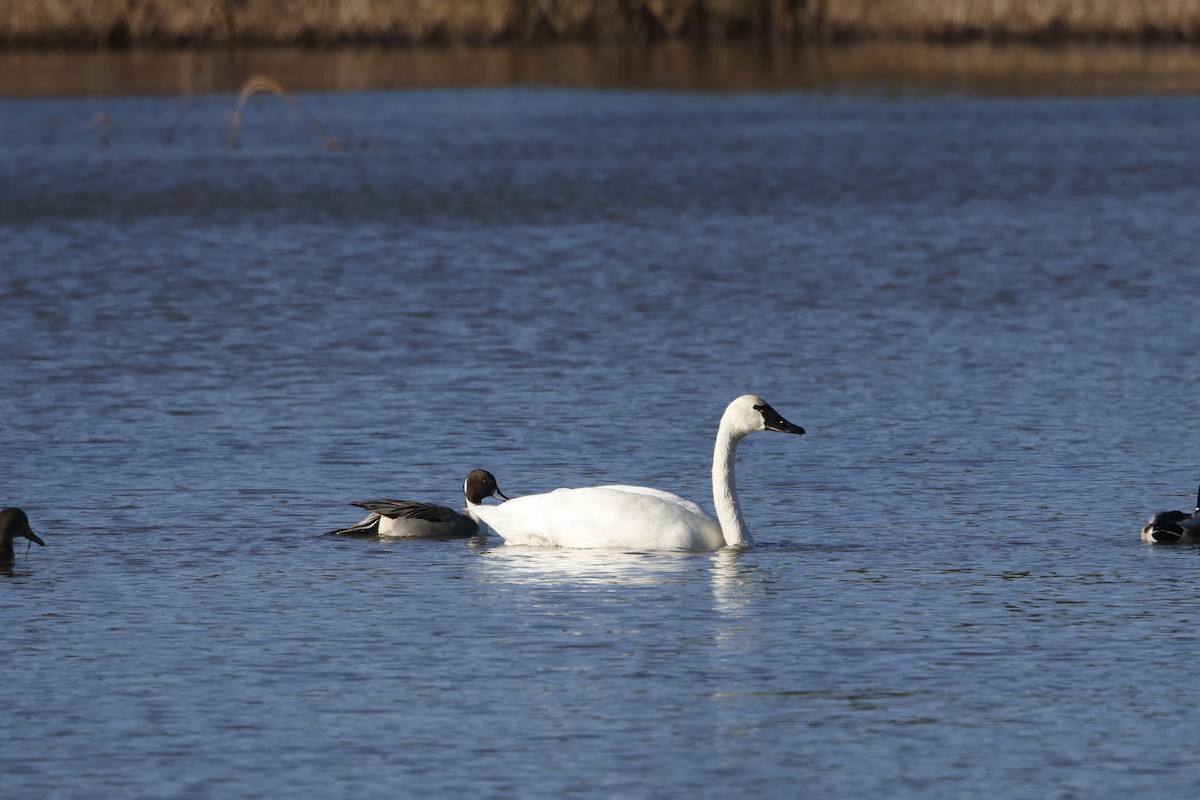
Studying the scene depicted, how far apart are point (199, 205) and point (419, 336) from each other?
364 inches

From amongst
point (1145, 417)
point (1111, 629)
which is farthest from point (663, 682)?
point (1145, 417)

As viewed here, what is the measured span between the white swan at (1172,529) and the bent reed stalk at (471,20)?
36.7 meters

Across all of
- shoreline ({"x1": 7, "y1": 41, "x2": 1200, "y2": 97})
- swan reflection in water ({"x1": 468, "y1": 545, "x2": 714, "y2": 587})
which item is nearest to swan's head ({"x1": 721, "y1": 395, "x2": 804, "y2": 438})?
swan reflection in water ({"x1": 468, "y1": 545, "x2": 714, "y2": 587})

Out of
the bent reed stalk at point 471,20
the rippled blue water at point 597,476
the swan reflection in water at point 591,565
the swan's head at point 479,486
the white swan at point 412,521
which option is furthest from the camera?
the bent reed stalk at point 471,20

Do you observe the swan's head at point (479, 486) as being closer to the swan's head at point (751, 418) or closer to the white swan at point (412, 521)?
the white swan at point (412, 521)

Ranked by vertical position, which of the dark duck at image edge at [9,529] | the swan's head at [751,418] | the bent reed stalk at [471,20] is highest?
the bent reed stalk at [471,20]

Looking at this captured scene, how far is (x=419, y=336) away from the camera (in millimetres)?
17578

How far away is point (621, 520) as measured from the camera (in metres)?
10.4

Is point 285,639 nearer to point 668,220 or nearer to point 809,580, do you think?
point 809,580

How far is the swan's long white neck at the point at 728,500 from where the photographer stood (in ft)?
34.5

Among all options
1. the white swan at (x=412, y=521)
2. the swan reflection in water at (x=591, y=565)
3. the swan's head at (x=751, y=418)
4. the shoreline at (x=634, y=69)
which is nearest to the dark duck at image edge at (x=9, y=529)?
the white swan at (x=412, y=521)

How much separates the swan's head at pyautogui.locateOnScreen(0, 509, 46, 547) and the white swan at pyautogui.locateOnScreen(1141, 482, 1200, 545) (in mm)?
5021

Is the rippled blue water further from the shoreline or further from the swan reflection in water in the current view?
the shoreline

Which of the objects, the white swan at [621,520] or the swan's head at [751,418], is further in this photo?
the swan's head at [751,418]
